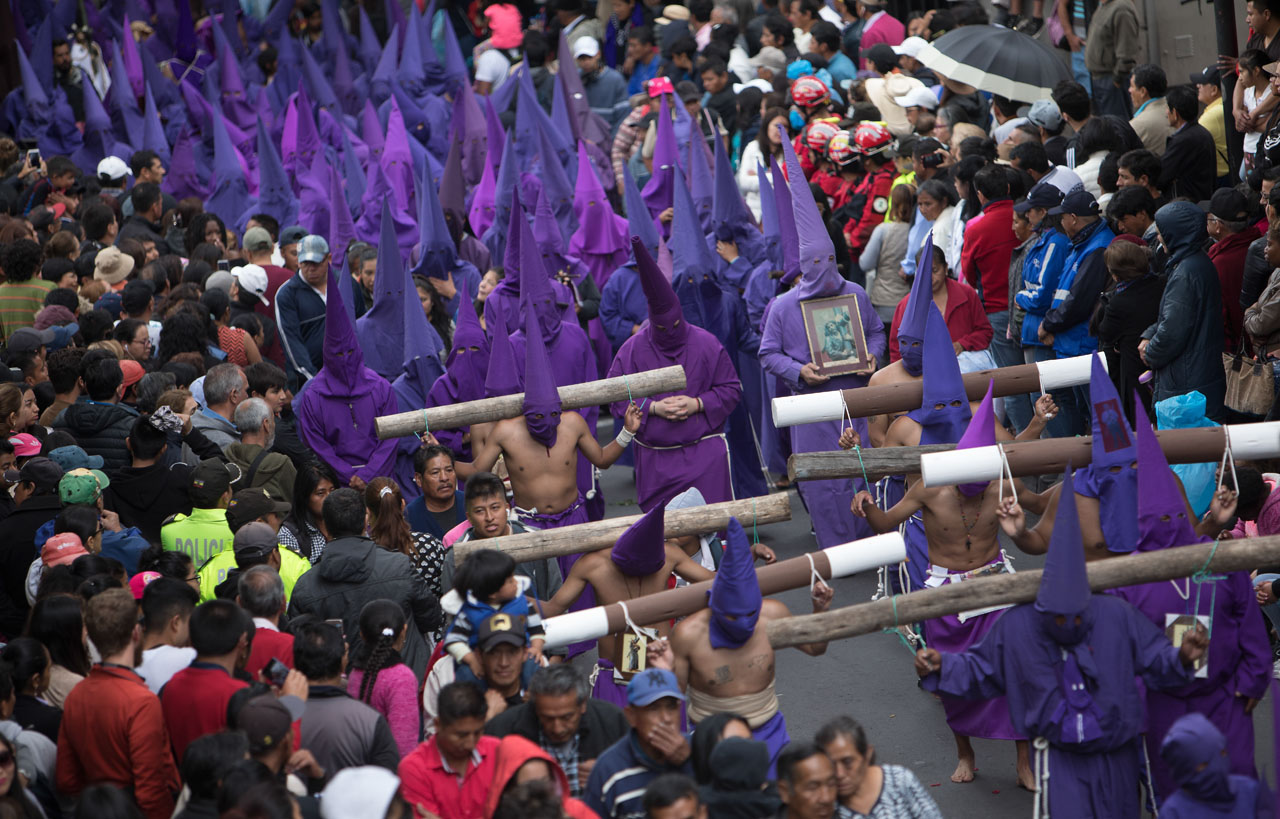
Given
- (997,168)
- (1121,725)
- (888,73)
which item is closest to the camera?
(1121,725)

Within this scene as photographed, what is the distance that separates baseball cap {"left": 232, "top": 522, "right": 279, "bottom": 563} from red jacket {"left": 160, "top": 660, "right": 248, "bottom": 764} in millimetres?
1008

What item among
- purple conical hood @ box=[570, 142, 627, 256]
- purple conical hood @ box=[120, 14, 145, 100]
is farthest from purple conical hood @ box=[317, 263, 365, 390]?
purple conical hood @ box=[120, 14, 145, 100]

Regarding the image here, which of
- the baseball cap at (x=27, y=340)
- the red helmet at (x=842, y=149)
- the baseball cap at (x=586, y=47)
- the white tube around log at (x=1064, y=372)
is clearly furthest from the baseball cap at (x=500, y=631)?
the baseball cap at (x=586, y=47)

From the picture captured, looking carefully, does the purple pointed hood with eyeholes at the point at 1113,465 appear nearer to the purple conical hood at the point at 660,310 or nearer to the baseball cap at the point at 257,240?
the purple conical hood at the point at 660,310

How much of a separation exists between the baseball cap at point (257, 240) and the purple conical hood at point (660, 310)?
3.54m

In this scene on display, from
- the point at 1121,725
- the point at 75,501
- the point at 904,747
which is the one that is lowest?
the point at 904,747

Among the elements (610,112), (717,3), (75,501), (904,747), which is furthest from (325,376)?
(717,3)

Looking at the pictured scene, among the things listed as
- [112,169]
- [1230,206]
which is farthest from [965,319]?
[112,169]

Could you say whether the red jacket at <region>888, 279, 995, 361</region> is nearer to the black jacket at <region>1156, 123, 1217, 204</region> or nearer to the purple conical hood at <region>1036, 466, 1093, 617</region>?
the black jacket at <region>1156, 123, 1217, 204</region>

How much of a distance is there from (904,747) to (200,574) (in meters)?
3.43

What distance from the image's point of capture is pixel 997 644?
5.64 metres

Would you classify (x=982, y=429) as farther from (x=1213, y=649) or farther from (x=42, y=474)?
(x=42, y=474)

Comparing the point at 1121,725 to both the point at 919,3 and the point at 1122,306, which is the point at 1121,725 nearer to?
the point at 1122,306

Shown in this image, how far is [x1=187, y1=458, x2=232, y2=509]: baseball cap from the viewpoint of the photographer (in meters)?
6.67
